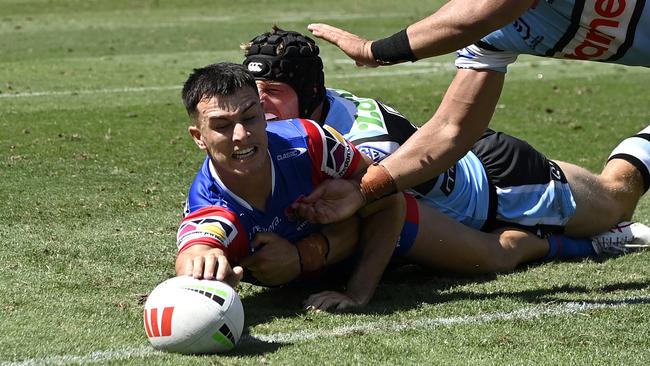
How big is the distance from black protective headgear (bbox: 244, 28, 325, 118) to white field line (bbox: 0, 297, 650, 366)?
75.8 inches

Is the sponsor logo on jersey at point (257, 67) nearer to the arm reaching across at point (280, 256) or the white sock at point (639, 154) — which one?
the arm reaching across at point (280, 256)

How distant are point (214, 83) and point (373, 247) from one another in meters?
1.17

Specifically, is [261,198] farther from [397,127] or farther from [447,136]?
[397,127]

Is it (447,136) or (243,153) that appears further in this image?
(447,136)

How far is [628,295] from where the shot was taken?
5973mm

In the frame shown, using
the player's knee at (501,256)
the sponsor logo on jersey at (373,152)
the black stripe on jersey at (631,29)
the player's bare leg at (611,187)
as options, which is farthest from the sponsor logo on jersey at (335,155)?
the player's bare leg at (611,187)

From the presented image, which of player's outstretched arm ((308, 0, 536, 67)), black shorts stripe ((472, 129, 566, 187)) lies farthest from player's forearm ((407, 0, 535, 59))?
black shorts stripe ((472, 129, 566, 187))

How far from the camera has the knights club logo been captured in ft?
15.7

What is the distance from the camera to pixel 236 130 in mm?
5379

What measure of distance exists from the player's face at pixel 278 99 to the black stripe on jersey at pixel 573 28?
1594 millimetres

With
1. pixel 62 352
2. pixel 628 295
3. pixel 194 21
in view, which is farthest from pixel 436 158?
pixel 194 21

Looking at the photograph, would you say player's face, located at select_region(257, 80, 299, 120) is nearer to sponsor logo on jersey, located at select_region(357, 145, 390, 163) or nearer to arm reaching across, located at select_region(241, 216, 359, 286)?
sponsor logo on jersey, located at select_region(357, 145, 390, 163)

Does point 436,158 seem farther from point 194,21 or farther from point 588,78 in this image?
point 194,21

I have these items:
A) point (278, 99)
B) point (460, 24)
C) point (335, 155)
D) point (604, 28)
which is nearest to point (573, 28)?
point (604, 28)
